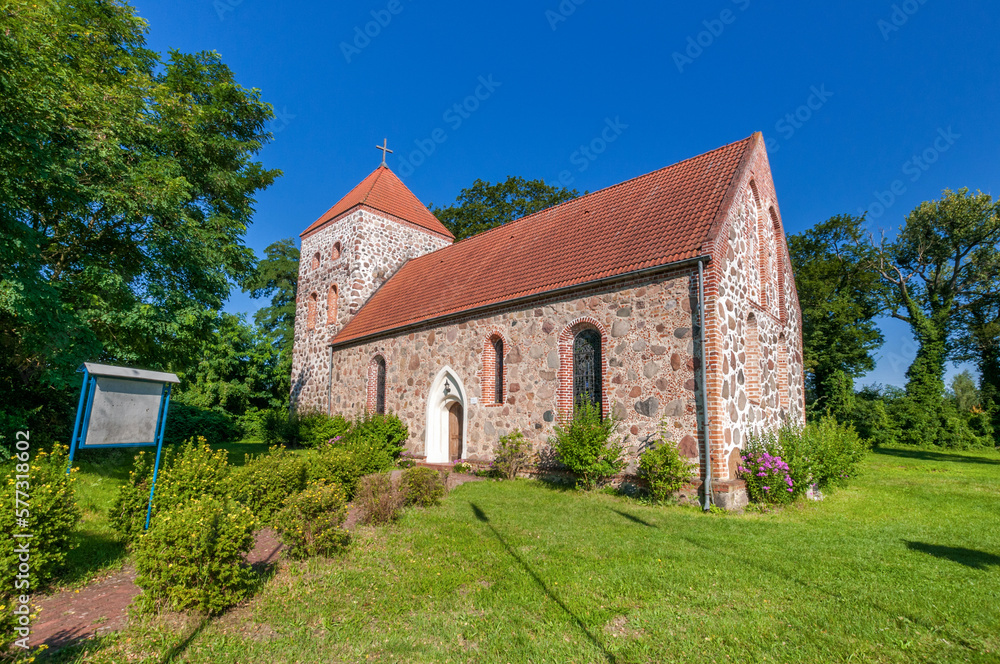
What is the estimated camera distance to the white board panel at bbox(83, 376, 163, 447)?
18.1 feet

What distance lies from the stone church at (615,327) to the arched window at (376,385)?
0.05 meters

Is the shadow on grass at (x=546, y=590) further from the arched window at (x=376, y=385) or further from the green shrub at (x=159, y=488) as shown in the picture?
the arched window at (x=376, y=385)

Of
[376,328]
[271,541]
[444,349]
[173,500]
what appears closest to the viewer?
[173,500]

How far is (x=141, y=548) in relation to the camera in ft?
13.3

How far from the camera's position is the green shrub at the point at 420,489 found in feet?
28.5

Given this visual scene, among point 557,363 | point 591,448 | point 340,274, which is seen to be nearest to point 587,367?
point 557,363

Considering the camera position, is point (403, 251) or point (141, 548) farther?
point (403, 251)

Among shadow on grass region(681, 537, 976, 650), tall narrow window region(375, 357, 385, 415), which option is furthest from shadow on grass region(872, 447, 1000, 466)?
tall narrow window region(375, 357, 385, 415)

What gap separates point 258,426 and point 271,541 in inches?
749

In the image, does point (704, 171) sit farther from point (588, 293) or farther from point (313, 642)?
point (313, 642)

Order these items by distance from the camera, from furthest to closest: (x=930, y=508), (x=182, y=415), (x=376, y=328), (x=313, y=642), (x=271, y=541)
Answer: (x=182, y=415), (x=376, y=328), (x=930, y=508), (x=271, y=541), (x=313, y=642)

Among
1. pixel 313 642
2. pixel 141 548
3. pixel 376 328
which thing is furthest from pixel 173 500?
pixel 376 328

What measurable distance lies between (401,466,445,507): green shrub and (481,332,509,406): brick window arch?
406 centimetres

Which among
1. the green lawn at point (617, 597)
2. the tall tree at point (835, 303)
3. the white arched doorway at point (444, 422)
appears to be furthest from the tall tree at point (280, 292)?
the tall tree at point (835, 303)
